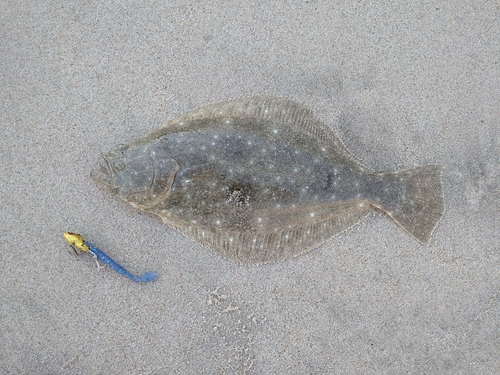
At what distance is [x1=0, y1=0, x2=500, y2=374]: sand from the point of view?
2473 millimetres

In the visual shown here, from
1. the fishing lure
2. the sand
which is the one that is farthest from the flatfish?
the fishing lure

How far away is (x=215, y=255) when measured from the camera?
2506mm

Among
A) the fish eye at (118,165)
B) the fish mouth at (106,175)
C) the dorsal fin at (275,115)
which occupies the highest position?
the dorsal fin at (275,115)

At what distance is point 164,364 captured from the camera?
2.46 meters

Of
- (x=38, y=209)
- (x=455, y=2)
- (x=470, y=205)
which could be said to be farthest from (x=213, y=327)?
(x=455, y=2)

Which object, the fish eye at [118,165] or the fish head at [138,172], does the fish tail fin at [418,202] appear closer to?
the fish head at [138,172]

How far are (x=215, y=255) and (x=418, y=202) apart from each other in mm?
1361

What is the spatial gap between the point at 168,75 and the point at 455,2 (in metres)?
2.05

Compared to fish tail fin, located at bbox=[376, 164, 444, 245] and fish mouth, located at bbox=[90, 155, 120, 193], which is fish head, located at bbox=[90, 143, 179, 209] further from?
fish tail fin, located at bbox=[376, 164, 444, 245]

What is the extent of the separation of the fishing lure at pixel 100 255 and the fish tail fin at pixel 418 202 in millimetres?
1595

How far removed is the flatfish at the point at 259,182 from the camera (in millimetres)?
2318

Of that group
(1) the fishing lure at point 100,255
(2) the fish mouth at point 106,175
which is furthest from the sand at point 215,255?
(2) the fish mouth at point 106,175

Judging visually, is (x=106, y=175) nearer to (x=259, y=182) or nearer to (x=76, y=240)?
(x=76, y=240)

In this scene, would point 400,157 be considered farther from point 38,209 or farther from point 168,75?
point 38,209
